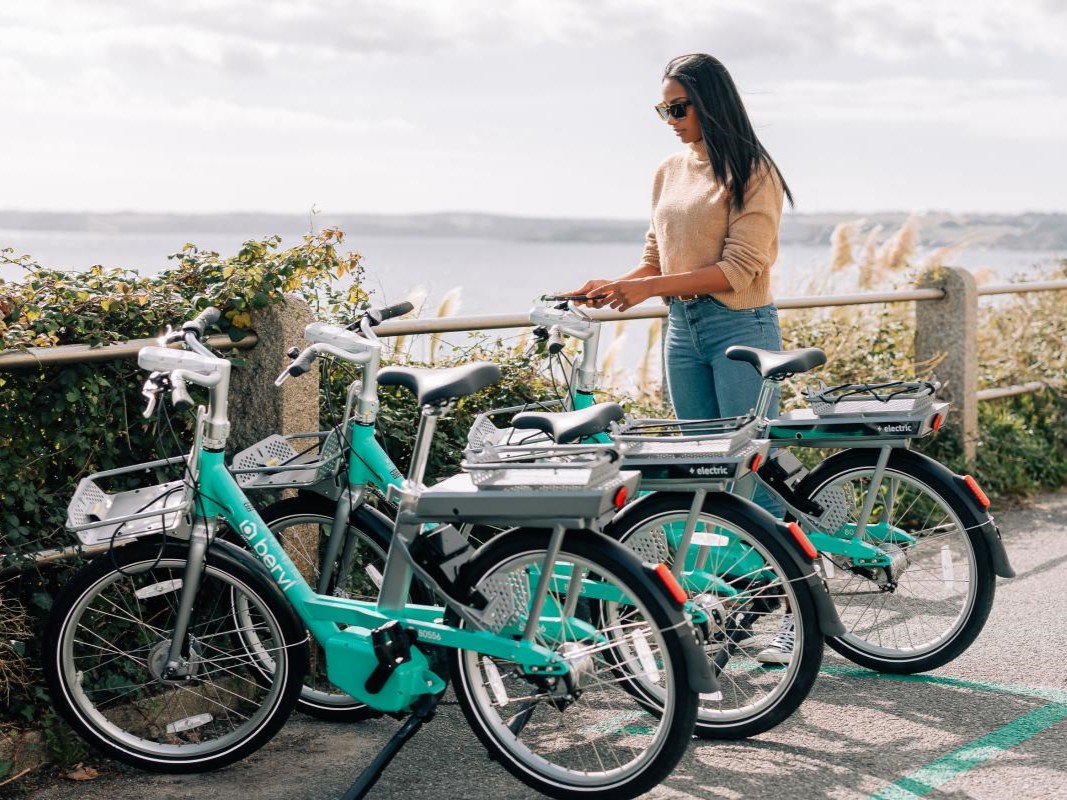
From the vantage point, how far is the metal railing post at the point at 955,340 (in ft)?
26.0

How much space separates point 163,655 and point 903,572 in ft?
→ 8.10

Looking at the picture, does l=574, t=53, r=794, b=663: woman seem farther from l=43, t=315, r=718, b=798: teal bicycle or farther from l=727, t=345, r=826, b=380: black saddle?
l=43, t=315, r=718, b=798: teal bicycle

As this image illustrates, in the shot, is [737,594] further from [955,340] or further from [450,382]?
[955,340]

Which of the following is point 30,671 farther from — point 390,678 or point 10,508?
point 390,678

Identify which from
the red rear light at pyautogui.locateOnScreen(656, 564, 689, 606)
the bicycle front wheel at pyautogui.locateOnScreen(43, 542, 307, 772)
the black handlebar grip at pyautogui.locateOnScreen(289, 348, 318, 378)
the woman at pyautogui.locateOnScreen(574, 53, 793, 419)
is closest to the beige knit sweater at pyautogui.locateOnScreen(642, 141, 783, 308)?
the woman at pyautogui.locateOnScreen(574, 53, 793, 419)

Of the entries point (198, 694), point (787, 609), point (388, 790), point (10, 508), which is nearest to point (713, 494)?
point (787, 609)

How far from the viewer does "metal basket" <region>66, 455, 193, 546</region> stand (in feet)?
12.2

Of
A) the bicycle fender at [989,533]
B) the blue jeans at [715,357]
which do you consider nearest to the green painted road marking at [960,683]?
the bicycle fender at [989,533]

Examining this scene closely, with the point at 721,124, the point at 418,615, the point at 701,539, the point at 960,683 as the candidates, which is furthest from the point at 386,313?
the point at 960,683

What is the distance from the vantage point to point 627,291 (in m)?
4.60

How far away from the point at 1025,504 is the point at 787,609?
4.28m

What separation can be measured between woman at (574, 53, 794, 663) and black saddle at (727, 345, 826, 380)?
0.37 metres

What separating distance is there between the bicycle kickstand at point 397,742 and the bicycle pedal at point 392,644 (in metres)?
0.12

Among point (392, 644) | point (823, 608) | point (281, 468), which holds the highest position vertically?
point (281, 468)
